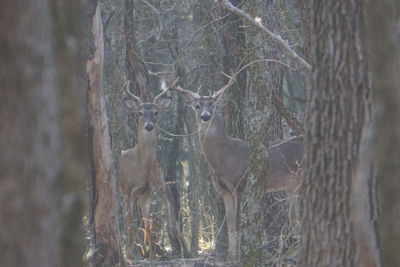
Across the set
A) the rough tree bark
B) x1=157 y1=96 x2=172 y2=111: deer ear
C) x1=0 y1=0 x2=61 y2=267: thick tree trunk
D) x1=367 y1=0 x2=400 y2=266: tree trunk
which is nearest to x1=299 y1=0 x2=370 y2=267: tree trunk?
x1=367 y1=0 x2=400 y2=266: tree trunk

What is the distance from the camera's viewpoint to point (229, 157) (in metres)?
12.9

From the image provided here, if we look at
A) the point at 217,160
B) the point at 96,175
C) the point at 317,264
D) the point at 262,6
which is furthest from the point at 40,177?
the point at 217,160

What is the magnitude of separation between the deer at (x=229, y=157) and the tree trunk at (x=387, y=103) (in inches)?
269

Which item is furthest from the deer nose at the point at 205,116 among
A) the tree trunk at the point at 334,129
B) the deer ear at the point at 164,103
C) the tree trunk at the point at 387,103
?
the tree trunk at the point at 387,103

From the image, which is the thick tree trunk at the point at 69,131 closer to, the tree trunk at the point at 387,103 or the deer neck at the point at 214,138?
the tree trunk at the point at 387,103

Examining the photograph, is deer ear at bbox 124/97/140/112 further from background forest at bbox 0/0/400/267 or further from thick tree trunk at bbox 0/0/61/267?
thick tree trunk at bbox 0/0/61/267

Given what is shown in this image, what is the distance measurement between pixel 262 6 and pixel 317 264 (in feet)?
17.3

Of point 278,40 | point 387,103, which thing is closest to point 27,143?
point 387,103

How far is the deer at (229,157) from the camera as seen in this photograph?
12380mm

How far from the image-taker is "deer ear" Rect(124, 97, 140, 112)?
13.4 meters

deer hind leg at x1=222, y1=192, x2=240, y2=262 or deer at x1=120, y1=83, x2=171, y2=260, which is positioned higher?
deer at x1=120, y1=83, x2=171, y2=260

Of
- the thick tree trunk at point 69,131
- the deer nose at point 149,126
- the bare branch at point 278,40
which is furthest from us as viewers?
the deer nose at point 149,126

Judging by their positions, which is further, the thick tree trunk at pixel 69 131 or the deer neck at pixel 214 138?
the deer neck at pixel 214 138

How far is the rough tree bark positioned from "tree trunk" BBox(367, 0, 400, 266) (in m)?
4.61
